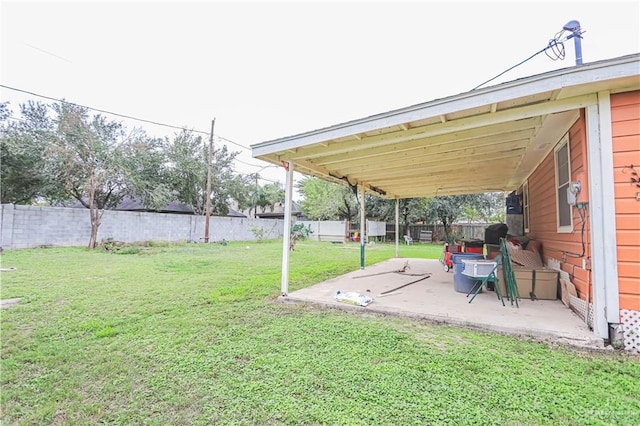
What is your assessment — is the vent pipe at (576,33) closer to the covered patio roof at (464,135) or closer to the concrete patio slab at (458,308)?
the covered patio roof at (464,135)

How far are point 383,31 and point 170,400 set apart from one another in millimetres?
9626

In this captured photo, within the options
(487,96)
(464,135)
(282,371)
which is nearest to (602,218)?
(487,96)

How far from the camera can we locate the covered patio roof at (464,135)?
2459mm

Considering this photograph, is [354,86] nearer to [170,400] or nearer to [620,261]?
[620,261]

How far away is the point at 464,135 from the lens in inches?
141

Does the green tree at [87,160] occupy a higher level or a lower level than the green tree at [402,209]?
higher

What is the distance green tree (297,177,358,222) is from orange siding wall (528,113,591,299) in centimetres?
1242

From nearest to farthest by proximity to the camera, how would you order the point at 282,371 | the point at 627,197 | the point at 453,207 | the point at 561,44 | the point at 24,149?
the point at 282,371
the point at 627,197
the point at 561,44
the point at 24,149
the point at 453,207

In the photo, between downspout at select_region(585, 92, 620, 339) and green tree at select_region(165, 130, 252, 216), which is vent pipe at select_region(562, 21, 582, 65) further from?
green tree at select_region(165, 130, 252, 216)

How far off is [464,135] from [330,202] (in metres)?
15.6

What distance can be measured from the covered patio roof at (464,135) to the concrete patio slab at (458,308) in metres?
2.11

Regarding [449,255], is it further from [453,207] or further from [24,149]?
[24,149]

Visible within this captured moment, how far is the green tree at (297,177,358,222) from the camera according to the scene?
18.8 meters

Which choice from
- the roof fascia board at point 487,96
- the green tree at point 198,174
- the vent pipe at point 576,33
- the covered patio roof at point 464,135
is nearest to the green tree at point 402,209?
the green tree at point 198,174
